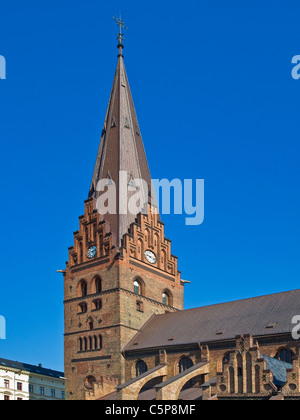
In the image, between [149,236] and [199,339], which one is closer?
[199,339]

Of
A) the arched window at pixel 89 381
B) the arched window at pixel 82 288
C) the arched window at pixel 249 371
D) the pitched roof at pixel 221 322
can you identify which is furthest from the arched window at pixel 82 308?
the arched window at pixel 249 371

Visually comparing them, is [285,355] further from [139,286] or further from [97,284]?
[97,284]

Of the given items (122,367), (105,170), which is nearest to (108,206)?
(105,170)

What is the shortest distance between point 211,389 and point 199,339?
12.1m

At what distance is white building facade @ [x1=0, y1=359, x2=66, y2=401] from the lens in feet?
233

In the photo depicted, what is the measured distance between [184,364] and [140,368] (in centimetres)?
501

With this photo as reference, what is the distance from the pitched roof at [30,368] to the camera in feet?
243

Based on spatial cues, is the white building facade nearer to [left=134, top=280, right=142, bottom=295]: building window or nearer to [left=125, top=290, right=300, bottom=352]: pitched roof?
[left=134, top=280, right=142, bottom=295]: building window

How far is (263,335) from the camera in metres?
56.0

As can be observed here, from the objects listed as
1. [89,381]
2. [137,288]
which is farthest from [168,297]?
[89,381]

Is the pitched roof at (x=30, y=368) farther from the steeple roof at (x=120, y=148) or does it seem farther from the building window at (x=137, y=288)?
the steeple roof at (x=120, y=148)

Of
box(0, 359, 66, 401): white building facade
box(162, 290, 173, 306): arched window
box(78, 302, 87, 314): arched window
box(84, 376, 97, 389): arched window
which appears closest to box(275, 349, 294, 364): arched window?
box(84, 376, 97, 389): arched window

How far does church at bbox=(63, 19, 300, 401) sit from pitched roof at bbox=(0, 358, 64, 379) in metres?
8.44
